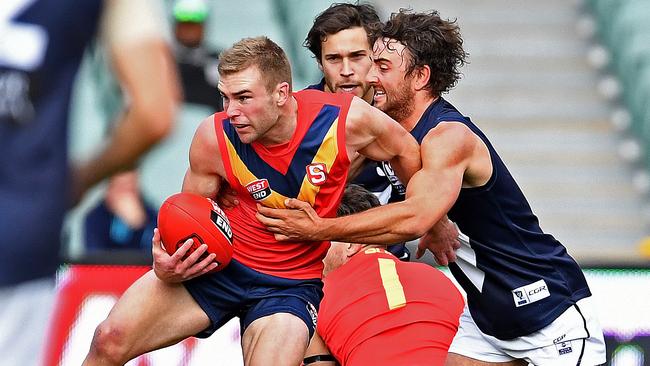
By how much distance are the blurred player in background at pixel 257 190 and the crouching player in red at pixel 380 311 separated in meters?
0.28

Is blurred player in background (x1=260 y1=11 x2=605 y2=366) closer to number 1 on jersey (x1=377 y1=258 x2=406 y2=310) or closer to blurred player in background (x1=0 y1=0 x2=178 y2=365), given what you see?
number 1 on jersey (x1=377 y1=258 x2=406 y2=310)

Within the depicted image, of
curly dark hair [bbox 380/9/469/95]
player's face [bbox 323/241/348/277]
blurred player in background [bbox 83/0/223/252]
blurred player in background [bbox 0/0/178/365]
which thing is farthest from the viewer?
blurred player in background [bbox 83/0/223/252]

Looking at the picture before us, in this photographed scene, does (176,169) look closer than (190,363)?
No

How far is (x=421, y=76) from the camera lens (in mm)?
5621

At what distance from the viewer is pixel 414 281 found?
18.2 feet

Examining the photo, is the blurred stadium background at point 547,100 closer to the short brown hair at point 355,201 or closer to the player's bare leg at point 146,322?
the short brown hair at point 355,201

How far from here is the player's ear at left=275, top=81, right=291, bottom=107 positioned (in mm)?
5062

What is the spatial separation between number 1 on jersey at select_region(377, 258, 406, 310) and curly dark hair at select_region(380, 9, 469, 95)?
0.85 metres

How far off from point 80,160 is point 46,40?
31 centimetres

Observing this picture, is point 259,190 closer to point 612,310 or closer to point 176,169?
point 612,310

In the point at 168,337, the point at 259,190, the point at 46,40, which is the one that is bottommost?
the point at 168,337

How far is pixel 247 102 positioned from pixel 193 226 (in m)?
0.56

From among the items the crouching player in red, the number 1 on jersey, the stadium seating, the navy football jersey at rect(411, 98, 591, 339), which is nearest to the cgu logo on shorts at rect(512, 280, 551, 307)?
the navy football jersey at rect(411, 98, 591, 339)

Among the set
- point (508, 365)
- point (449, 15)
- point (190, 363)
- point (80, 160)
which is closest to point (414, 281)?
point (508, 365)
